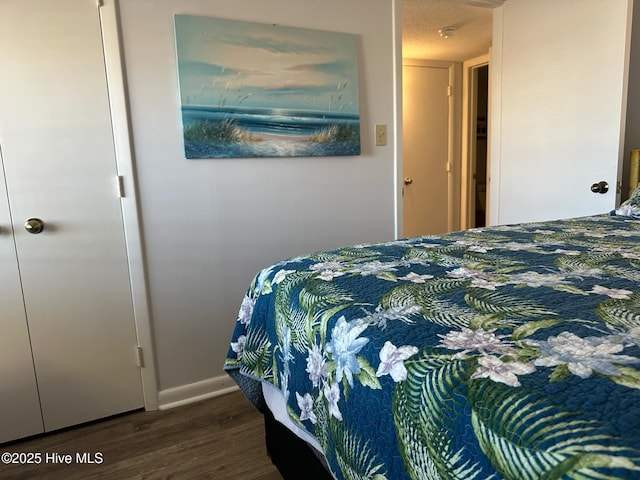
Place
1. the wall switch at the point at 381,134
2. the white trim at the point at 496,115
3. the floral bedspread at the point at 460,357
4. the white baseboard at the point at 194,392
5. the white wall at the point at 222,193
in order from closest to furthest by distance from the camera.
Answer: the floral bedspread at the point at 460,357, the white wall at the point at 222,193, the white baseboard at the point at 194,392, the wall switch at the point at 381,134, the white trim at the point at 496,115

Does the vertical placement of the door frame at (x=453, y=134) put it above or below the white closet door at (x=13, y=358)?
above

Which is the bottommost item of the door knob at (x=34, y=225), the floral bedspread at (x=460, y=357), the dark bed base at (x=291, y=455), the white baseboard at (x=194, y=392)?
the white baseboard at (x=194, y=392)

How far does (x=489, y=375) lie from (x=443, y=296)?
1.04ft

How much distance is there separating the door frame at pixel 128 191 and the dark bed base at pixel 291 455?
2.55 ft

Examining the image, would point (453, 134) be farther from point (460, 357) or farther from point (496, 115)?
point (460, 357)

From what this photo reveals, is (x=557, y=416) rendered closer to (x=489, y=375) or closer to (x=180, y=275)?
(x=489, y=375)

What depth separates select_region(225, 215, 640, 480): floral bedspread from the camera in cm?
48

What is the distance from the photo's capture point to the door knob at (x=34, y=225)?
1685 mm

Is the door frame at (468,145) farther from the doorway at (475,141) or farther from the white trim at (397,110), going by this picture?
the white trim at (397,110)

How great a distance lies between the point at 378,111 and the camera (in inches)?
90.8

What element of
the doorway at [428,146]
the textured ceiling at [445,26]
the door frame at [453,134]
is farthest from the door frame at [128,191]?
the door frame at [453,134]

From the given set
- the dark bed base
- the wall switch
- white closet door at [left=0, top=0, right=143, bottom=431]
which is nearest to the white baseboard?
white closet door at [left=0, top=0, right=143, bottom=431]

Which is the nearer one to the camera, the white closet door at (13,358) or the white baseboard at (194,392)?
the white closet door at (13,358)

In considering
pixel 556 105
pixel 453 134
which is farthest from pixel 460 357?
pixel 453 134
